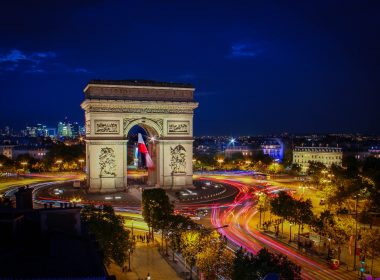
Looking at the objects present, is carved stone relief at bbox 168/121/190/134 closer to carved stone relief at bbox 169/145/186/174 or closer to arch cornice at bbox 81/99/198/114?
arch cornice at bbox 81/99/198/114

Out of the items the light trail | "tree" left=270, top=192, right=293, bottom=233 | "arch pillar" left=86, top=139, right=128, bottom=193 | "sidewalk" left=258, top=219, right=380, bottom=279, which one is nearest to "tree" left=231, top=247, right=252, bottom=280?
the light trail

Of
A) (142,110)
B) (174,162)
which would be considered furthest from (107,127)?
(174,162)

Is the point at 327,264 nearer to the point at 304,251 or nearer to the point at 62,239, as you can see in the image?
the point at 304,251

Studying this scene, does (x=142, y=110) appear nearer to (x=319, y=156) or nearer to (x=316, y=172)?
(x=316, y=172)

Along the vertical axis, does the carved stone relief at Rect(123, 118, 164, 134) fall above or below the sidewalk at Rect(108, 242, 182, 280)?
above

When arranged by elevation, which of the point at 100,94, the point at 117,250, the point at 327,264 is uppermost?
the point at 100,94

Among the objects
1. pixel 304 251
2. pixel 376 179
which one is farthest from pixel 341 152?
pixel 304 251

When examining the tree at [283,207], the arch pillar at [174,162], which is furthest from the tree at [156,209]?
the arch pillar at [174,162]

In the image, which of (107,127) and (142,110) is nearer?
(107,127)
